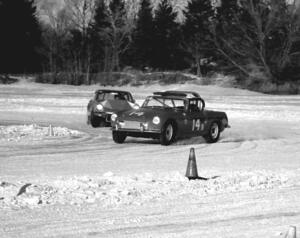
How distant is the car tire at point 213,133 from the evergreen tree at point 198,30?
1959 inches

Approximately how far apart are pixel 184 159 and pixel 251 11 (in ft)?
181

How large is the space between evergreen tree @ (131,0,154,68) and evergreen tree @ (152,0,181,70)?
64 cm

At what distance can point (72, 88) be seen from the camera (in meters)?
64.4

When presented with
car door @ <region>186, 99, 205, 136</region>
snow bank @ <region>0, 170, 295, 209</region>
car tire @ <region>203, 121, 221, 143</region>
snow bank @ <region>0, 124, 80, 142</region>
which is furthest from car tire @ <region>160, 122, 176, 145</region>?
snow bank @ <region>0, 170, 295, 209</region>

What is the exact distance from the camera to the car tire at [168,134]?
61.7 feet

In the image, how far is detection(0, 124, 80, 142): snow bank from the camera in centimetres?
1994

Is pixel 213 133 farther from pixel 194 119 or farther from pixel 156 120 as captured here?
pixel 156 120

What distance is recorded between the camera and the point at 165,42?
7750 cm

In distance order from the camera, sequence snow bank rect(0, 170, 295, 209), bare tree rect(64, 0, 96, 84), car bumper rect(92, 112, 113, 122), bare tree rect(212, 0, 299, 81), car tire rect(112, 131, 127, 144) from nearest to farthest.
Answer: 1. snow bank rect(0, 170, 295, 209)
2. car tire rect(112, 131, 127, 144)
3. car bumper rect(92, 112, 113, 122)
4. bare tree rect(212, 0, 299, 81)
5. bare tree rect(64, 0, 96, 84)

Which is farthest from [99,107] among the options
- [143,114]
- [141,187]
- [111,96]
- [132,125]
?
[141,187]

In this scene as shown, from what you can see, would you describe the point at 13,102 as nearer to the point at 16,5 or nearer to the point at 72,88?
the point at 72,88

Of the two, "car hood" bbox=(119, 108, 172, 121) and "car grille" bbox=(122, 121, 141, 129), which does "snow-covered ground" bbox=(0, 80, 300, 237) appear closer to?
"car grille" bbox=(122, 121, 141, 129)

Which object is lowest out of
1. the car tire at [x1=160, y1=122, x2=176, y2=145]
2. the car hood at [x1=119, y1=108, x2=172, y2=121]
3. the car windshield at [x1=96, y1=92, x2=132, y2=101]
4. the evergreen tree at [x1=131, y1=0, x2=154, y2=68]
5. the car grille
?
the car tire at [x1=160, y1=122, x2=176, y2=145]

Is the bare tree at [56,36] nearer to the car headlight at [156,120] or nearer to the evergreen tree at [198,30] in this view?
the evergreen tree at [198,30]
